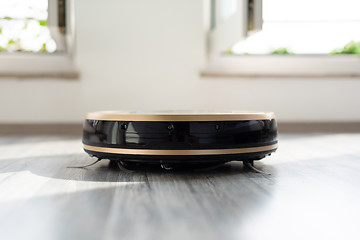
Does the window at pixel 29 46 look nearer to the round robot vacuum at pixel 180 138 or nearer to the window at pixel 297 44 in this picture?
the window at pixel 297 44

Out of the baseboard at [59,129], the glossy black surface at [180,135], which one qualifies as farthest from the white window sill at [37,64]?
the glossy black surface at [180,135]

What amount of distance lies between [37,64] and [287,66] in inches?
61.3

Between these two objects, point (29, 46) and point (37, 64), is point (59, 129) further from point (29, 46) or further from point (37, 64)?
point (29, 46)

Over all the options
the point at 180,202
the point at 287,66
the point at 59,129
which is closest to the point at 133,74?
the point at 59,129

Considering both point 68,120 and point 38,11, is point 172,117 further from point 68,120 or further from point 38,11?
point 38,11

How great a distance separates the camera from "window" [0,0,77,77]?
2084 millimetres

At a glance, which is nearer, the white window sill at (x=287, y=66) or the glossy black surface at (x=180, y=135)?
the glossy black surface at (x=180, y=135)

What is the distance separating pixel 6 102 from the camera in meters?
2.04

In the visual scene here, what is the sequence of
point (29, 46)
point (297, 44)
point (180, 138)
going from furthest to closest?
point (297, 44) < point (29, 46) < point (180, 138)

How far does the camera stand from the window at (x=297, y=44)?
222cm

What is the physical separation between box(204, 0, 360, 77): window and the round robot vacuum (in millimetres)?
1329

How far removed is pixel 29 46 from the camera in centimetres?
222

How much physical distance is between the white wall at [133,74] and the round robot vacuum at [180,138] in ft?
4.31

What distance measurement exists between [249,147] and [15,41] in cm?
194
